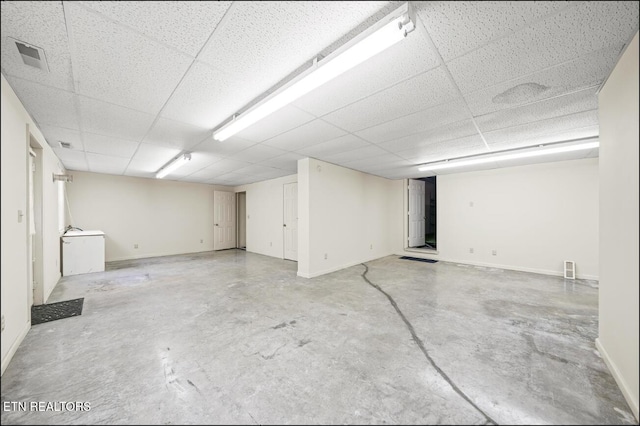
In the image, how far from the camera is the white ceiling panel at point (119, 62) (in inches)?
56.6

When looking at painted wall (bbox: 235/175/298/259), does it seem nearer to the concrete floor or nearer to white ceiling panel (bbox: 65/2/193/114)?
the concrete floor

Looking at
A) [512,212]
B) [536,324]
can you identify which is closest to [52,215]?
[536,324]

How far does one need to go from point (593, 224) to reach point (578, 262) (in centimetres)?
77

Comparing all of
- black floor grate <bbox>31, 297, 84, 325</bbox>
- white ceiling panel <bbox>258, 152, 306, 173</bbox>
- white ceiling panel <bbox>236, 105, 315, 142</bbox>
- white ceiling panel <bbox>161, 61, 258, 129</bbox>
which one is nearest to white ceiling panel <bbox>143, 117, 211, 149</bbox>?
white ceiling panel <bbox>161, 61, 258, 129</bbox>

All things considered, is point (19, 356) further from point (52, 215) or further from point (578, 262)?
point (578, 262)

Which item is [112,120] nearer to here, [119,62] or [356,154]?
[119,62]

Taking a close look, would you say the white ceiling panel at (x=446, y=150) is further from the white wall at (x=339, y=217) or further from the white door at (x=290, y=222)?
the white door at (x=290, y=222)

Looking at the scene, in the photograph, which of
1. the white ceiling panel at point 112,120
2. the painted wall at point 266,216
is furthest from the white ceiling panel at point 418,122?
the painted wall at point 266,216

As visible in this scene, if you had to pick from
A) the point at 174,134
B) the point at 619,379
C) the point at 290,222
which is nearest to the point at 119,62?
the point at 174,134

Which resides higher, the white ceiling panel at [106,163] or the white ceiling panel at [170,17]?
the white ceiling panel at [170,17]

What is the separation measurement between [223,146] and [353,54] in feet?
9.46

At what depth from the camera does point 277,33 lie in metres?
1.48

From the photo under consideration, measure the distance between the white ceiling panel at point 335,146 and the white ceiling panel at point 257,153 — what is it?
0.45m

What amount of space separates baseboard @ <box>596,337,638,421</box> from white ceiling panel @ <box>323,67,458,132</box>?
246cm
